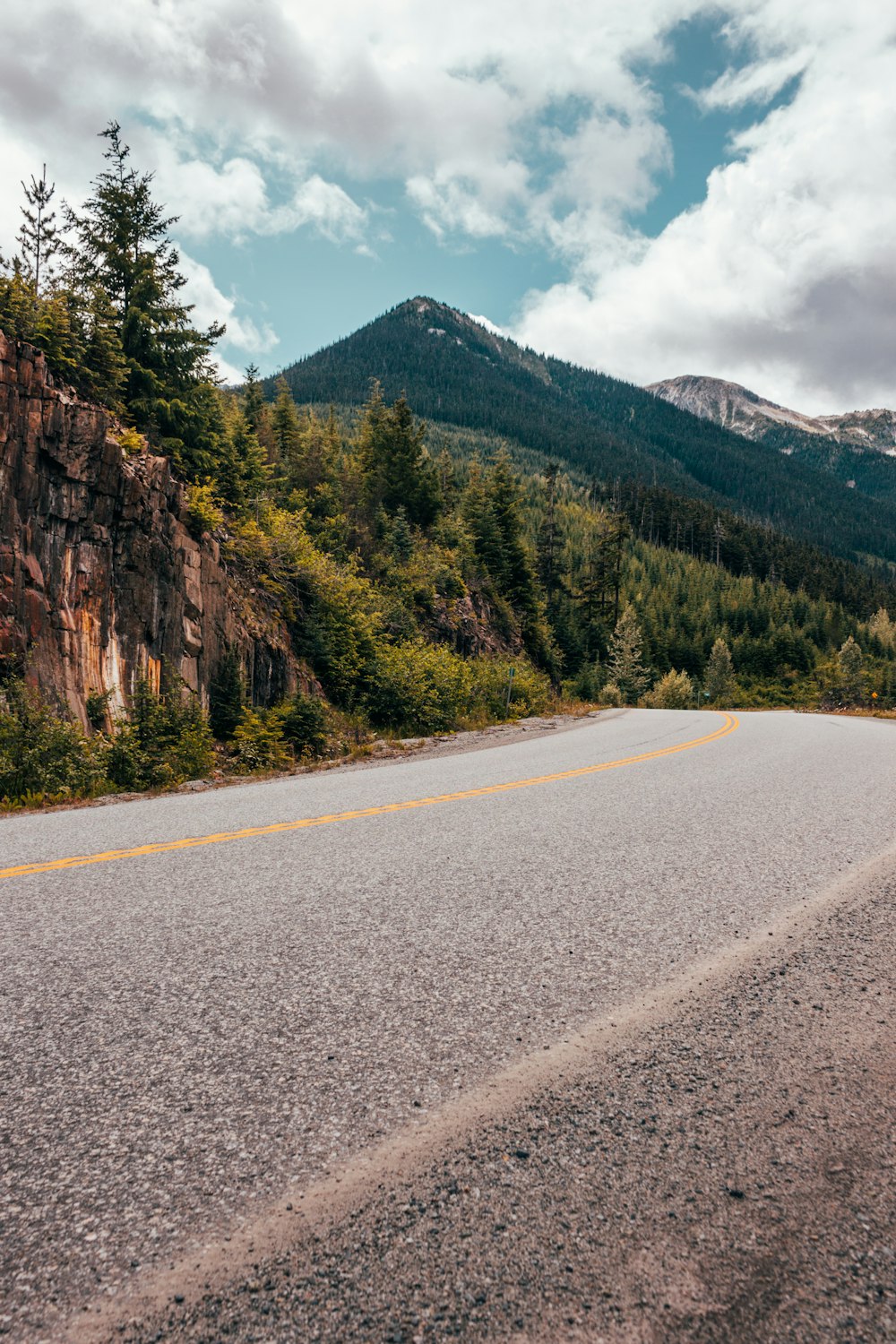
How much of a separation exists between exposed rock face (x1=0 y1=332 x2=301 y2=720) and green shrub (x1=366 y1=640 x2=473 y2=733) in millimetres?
3418

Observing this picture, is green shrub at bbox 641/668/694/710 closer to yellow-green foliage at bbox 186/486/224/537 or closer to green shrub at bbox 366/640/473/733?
green shrub at bbox 366/640/473/733

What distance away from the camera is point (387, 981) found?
269 centimetres

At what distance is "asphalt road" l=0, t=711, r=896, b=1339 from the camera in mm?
1592

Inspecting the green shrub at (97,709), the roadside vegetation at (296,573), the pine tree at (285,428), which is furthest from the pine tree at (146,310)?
the pine tree at (285,428)

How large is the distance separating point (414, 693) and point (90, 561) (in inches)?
333

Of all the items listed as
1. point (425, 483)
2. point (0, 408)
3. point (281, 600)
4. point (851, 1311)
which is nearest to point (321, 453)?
point (425, 483)

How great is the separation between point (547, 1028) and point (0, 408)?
43.0ft

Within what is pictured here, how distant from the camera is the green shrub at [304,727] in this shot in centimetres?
1300

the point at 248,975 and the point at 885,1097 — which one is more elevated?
the point at 248,975

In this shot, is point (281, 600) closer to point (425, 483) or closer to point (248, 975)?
point (248, 975)

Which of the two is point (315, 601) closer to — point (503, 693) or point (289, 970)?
point (503, 693)

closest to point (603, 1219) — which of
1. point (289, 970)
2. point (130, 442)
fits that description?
point (289, 970)

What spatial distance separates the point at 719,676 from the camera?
3231 inches

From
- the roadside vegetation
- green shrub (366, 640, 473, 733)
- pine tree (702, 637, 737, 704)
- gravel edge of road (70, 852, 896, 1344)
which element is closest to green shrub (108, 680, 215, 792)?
the roadside vegetation
